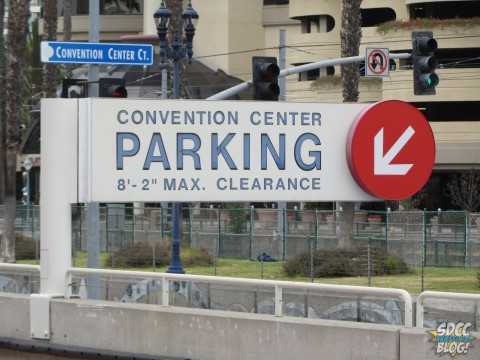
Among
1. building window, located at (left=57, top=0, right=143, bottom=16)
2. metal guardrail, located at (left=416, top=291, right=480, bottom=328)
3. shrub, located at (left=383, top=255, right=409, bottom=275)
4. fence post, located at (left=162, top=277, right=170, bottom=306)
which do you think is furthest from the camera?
building window, located at (left=57, top=0, right=143, bottom=16)

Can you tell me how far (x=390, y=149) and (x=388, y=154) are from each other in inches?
2.6

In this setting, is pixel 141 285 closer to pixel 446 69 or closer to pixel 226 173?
pixel 226 173

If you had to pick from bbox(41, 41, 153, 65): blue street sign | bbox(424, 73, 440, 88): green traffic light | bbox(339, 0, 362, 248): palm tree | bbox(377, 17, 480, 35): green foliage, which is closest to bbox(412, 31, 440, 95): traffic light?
bbox(424, 73, 440, 88): green traffic light

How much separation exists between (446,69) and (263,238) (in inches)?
1180

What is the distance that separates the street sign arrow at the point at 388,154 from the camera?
14891mm

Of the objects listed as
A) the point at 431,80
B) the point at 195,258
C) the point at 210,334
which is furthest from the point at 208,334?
the point at 195,258

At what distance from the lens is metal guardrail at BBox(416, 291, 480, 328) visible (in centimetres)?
1179

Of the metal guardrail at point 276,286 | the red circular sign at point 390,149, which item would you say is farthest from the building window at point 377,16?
the metal guardrail at point 276,286

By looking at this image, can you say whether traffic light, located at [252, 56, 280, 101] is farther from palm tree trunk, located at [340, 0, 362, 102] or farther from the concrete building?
the concrete building

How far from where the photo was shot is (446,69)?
222 feet

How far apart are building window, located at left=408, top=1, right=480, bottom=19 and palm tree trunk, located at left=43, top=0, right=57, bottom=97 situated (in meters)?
29.8

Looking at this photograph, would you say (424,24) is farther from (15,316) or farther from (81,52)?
(15,316)

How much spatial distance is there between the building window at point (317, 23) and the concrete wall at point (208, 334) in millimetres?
62840

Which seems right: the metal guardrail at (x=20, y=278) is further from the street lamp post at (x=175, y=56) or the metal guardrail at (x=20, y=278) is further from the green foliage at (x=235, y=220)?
the green foliage at (x=235, y=220)
